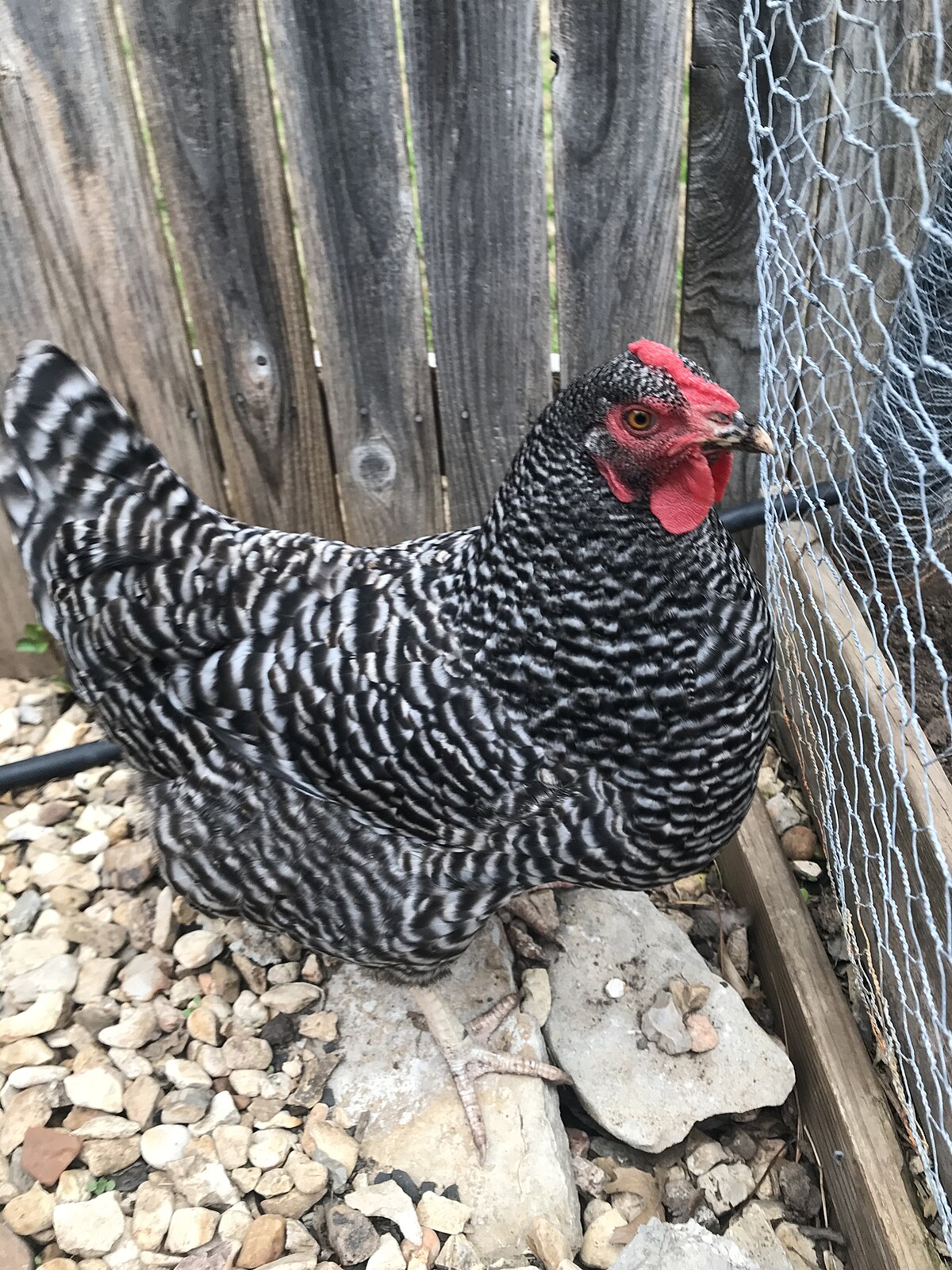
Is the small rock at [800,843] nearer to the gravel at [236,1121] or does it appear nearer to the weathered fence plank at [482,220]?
the gravel at [236,1121]

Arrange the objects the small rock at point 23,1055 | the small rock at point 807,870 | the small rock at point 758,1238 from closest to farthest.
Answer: the small rock at point 758,1238 < the small rock at point 23,1055 < the small rock at point 807,870

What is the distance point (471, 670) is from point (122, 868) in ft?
4.33

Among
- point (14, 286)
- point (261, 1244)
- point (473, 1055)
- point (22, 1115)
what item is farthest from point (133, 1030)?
point (14, 286)

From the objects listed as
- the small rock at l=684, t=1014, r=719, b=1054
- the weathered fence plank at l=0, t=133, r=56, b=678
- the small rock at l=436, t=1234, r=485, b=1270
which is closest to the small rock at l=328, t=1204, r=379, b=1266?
the small rock at l=436, t=1234, r=485, b=1270

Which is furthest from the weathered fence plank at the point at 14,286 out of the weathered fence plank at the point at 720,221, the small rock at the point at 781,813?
the small rock at the point at 781,813

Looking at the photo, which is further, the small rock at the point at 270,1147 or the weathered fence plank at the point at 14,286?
the weathered fence plank at the point at 14,286

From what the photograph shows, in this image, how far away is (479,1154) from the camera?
2.01 metres

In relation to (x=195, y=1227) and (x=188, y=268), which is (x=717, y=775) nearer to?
(x=195, y=1227)

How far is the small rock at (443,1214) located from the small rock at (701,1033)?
0.49 meters

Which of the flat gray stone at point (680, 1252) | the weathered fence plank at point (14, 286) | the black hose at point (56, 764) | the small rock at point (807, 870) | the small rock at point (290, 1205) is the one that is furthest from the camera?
the black hose at point (56, 764)

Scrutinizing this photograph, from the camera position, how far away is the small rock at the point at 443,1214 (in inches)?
73.9

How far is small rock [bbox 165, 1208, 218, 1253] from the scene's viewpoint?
6.01 feet

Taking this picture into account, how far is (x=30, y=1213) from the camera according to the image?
185 cm

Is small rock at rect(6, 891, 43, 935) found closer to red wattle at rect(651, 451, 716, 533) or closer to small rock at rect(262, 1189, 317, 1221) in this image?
small rock at rect(262, 1189, 317, 1221)
